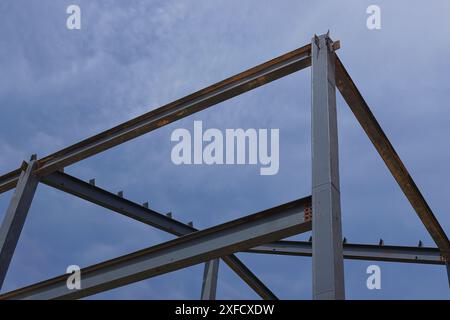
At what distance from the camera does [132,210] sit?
46.4 ft

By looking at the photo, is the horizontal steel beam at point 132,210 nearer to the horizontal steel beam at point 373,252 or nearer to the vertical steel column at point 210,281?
the vertical steel column at point 210,281

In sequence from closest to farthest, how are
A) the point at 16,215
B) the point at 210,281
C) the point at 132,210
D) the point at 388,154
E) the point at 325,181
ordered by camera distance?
the point at 325,181, the point at 388,154, the point at 16,215, the point at 132,210, the point at 210,281

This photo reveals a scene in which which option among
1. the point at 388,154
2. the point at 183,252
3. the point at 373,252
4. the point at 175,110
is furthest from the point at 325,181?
the point at 373,252

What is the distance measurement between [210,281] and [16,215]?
5944mm

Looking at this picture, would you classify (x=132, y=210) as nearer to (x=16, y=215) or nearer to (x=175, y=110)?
(x=16, y=215)

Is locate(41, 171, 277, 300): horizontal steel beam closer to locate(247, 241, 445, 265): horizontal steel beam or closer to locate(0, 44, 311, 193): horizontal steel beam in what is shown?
locate(0, 44, 311, 193): horizontal steel beam

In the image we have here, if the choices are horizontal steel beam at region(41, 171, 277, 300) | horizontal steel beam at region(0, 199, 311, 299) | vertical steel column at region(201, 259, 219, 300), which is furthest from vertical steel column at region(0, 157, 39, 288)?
vertical steel column at region(201, 259, 219, 300)

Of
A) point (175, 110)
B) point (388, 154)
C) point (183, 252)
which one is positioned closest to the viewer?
point (183, 252)

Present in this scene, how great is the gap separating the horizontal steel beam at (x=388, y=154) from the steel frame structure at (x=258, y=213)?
0.8 inches

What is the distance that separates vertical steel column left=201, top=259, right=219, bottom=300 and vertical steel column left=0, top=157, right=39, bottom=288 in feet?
18.3

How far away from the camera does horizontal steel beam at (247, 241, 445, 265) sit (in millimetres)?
13992

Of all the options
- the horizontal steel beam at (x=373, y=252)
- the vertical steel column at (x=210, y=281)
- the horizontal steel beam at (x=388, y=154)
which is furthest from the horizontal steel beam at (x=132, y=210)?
the horizontal steel beam at (x=388, y=154)

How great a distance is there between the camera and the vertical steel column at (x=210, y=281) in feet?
49.9
